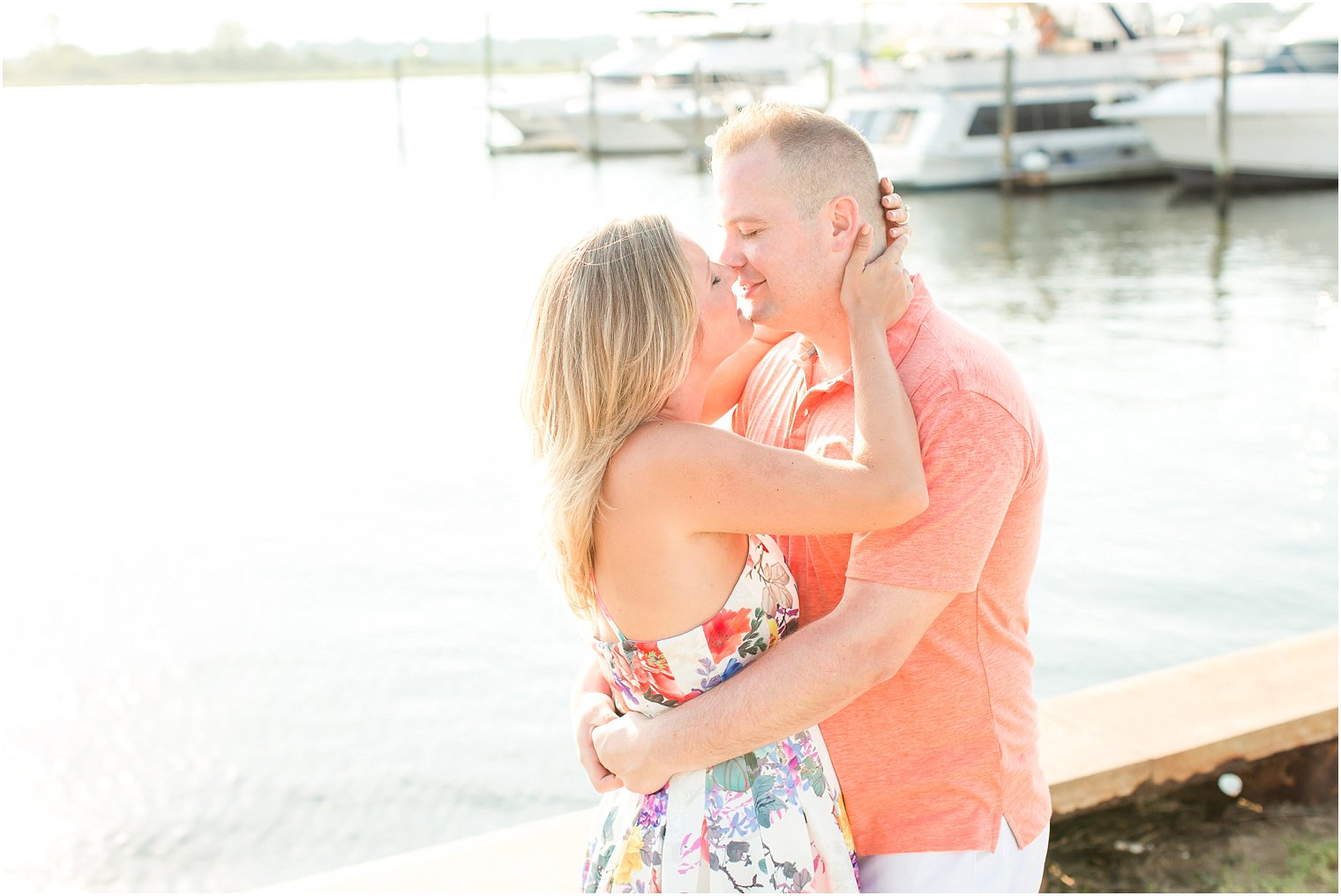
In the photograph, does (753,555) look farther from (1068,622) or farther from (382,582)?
(382,582)

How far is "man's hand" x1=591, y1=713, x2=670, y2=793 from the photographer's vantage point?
2.47m

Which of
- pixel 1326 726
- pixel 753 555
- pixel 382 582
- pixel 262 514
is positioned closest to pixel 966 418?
pixel 753 555

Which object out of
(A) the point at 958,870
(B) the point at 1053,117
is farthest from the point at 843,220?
(B) the point at 1053,117

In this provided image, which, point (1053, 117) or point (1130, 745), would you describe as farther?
point (1053, 117)

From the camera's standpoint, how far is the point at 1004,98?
28672mm

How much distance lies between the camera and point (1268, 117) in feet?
88.3

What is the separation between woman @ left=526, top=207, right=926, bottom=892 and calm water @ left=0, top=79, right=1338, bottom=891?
0.18 metres

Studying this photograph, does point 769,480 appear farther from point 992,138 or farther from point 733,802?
point 992,138

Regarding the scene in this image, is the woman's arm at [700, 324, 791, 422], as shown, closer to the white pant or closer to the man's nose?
Result: the man's nose

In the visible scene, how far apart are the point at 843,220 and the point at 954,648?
0.80m

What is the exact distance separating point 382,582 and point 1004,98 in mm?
23847

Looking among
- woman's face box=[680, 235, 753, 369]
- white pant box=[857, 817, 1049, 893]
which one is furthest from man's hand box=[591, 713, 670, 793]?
woman's face box=[680, 235, 753, 369]

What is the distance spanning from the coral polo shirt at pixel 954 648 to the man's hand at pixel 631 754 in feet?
A: 1.11

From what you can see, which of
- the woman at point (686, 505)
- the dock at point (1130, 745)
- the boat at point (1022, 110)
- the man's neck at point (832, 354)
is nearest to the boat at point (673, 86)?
the boat at point (1022, 110)
